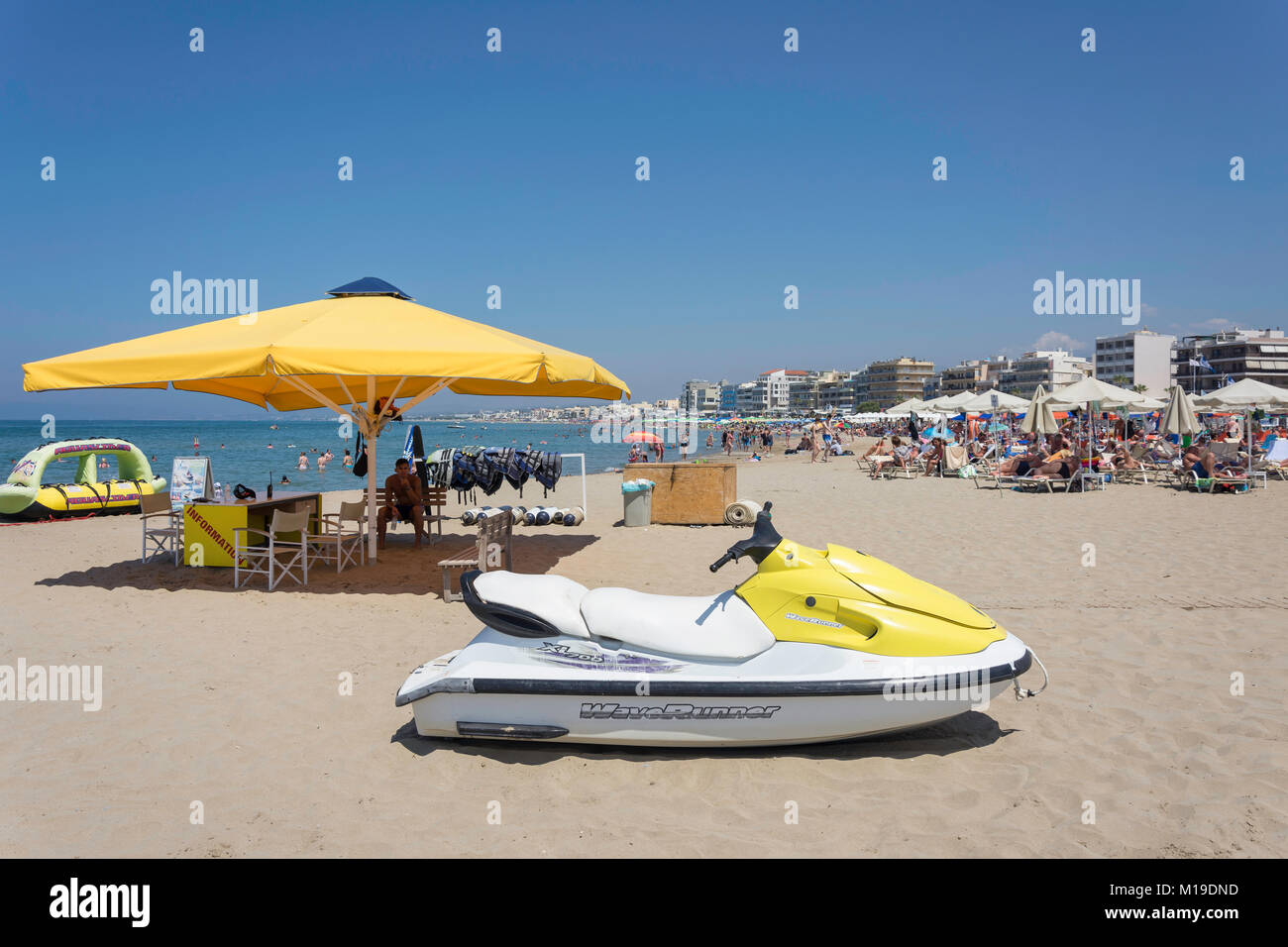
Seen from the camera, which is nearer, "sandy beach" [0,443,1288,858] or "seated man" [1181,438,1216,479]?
"sandy beach" [0,443,1288,858]

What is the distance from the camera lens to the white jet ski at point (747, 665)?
346cm

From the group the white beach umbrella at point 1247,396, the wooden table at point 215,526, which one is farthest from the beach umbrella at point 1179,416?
the wooden table at point 215,526

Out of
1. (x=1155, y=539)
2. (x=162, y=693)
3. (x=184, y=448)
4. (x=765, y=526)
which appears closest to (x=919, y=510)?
(x=1155, y=539)

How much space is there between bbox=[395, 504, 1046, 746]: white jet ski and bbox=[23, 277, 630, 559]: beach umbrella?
3.16 metres

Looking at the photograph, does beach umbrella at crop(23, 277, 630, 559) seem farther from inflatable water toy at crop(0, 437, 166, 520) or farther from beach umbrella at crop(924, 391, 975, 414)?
beach umbrella at crop(924, 391, 975, 414)

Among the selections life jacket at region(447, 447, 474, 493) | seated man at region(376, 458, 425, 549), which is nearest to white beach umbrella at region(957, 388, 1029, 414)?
life jacket at region(447, 447, 474, 493)

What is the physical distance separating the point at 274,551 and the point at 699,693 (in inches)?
229

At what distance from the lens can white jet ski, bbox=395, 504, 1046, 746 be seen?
3.46m

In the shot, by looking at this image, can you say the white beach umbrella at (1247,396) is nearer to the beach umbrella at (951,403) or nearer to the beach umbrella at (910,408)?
the beach umbrella at (951,403)

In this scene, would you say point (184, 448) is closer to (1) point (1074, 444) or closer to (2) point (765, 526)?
(1) point (1074, 444)

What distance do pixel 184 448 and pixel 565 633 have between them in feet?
235

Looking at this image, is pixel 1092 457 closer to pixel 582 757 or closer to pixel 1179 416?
pixel 1179 416

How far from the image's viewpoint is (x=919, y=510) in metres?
13.4

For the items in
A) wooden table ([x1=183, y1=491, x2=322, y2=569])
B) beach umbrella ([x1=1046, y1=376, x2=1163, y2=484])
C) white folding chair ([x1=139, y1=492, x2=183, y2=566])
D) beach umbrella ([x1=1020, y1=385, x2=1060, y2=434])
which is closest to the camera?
wooden table ([x1=183, y1=491, x2=322, y2=569])
